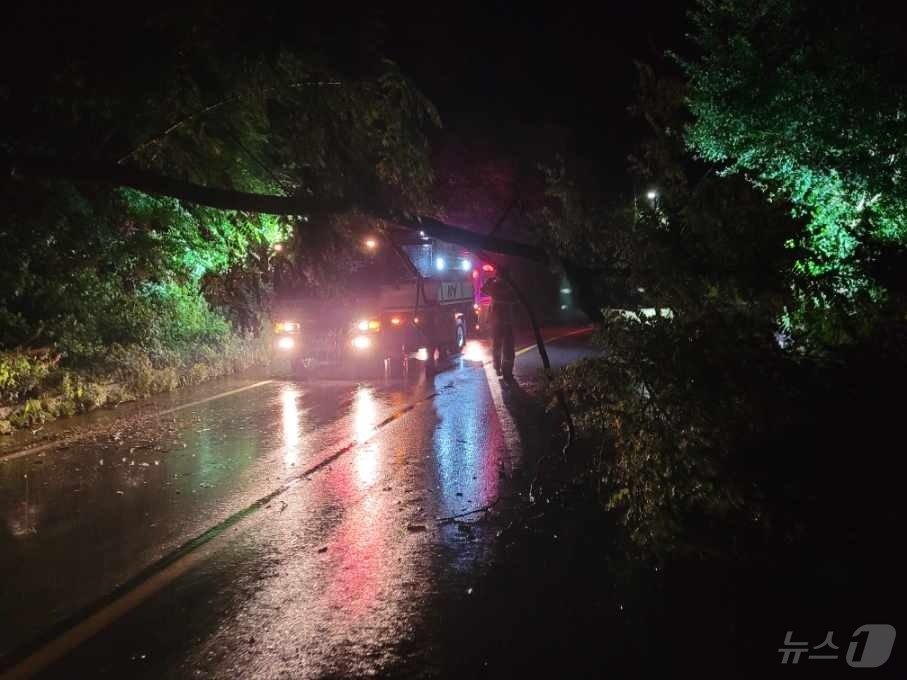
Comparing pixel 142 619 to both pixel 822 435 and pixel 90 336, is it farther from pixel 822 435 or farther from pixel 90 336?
pixel 90 336

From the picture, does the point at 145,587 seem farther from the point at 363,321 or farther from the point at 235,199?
the point at 363,321

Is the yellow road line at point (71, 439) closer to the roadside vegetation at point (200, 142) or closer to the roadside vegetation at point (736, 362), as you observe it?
the roadside vegetation at point (200, 142)

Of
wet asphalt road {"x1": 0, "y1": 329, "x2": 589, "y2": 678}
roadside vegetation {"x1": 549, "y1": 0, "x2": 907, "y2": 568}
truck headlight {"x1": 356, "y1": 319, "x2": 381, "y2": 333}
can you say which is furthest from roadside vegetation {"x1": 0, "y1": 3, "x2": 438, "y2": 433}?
truck headlight {"x1": 356, "y1": 319, "x2": 381, "y2": 333}

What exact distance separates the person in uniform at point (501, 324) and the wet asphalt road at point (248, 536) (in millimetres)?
3470

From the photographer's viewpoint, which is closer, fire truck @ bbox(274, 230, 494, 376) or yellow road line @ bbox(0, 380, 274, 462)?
yellow road line @ bbox(0, 380, 274, 462)

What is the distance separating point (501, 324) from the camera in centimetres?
1445

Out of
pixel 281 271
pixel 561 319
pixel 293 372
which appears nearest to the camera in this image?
pixel 281 271

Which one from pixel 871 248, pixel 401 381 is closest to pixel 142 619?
pixel 871 248

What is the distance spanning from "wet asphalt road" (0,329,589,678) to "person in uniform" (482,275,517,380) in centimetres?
347

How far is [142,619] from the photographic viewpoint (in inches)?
174

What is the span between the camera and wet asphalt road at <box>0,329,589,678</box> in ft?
13.4

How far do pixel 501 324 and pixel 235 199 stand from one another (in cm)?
889

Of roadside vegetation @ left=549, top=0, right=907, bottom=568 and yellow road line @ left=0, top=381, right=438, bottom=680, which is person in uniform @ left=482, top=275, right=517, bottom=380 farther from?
roadside vegetation @ left=549, top=0, right=907, bottom=568

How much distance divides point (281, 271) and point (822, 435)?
469 cm
